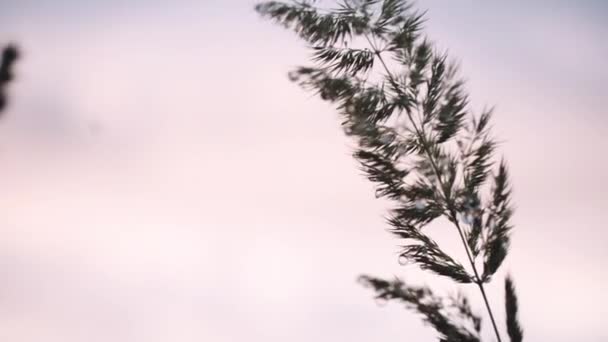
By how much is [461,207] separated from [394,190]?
0.46 metres

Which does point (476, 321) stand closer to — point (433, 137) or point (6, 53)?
point (433, 137)

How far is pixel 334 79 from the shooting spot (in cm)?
Result: 276

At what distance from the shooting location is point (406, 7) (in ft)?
9.70

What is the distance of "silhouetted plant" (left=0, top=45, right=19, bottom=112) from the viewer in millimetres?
656

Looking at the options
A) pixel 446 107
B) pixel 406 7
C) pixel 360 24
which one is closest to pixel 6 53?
pixel 446 107

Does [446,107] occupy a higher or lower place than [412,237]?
higher

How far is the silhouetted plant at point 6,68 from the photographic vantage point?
656 millimetres

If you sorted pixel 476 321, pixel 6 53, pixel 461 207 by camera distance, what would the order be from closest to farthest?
pixel 6 53
pixel 476 321
pixel 461 207

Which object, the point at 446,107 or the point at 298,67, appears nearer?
the point at 446,107

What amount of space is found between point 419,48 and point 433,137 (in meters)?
0.76

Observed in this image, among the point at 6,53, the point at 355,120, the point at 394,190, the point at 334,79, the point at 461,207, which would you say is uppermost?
the point at 334,79

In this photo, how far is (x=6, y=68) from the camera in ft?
2.17

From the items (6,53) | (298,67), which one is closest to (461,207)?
(298,67)

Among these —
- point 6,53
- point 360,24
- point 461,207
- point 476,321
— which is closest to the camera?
point 6,53
